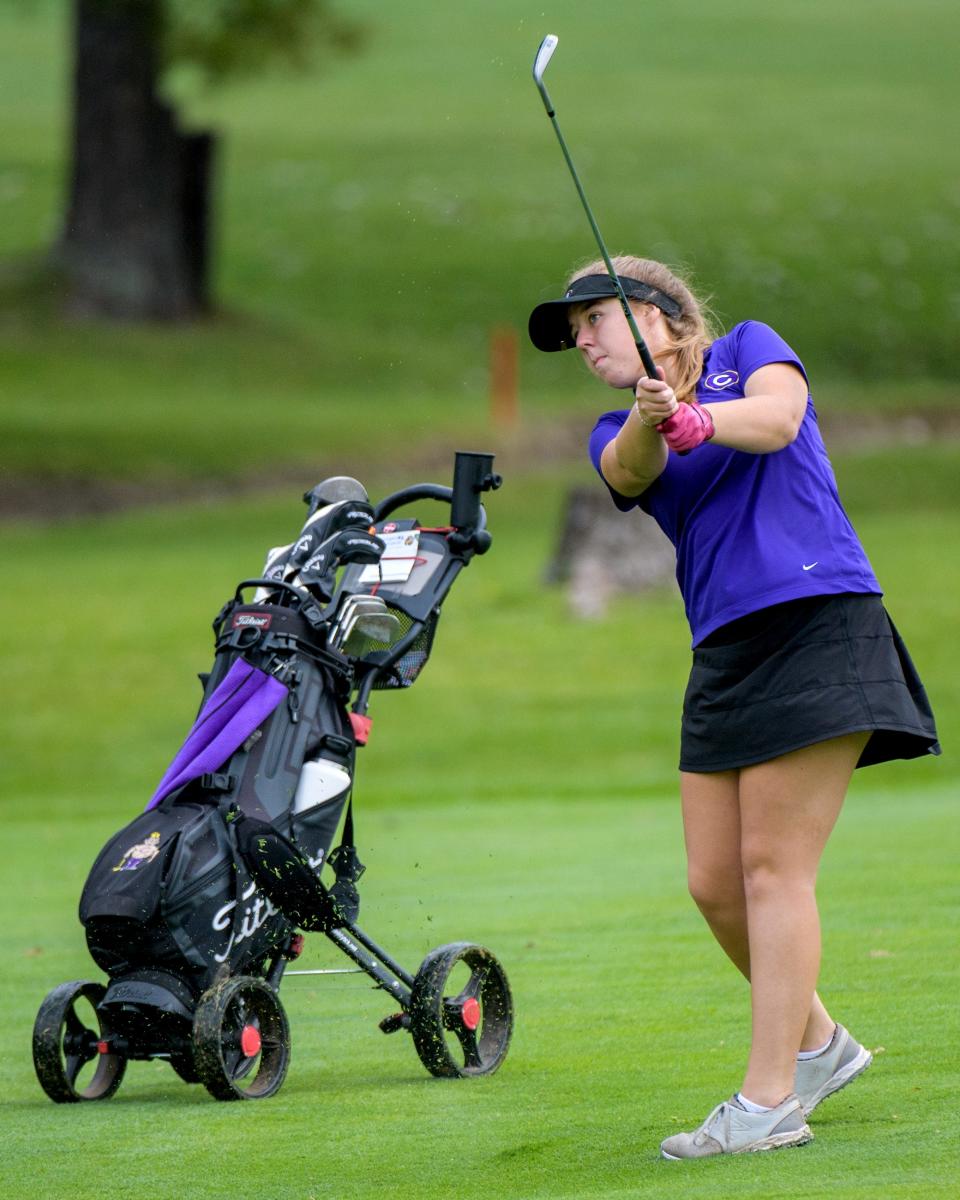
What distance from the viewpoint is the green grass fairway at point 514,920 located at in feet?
14.7

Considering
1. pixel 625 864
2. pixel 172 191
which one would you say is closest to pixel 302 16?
pixel 172 191

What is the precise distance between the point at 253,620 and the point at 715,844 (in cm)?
141

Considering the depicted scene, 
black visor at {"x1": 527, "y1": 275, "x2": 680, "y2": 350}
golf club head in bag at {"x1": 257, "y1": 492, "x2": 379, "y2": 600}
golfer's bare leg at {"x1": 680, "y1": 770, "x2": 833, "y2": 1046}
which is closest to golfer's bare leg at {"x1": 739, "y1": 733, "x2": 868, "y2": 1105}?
golfer's bare leg at {"x1": 680, "y1": 770, "x2": 833, "y2": 1046}

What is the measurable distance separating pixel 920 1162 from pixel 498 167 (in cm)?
3809

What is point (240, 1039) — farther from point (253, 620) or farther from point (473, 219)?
point (473, 219)

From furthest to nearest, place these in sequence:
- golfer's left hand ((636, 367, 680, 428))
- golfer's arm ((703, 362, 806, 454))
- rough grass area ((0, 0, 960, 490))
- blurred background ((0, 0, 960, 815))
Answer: rough grass area ((0, 0, 960, 490))
blurred background ((0, 0, 960, 815))
golfer's arm ((703, 362, 806, 454))
golfer's left hand ((636, 367, 680, 428))

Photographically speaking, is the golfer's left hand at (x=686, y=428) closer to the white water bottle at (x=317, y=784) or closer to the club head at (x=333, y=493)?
the white water bottle at (x=317, y=784)

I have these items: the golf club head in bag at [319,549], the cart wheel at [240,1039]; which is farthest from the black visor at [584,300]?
the cart wheel at [240,1039]

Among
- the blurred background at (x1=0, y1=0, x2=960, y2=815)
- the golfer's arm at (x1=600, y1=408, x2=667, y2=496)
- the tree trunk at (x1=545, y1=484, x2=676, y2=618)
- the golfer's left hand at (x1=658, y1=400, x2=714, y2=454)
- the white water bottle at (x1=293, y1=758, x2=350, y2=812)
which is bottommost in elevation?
the white water bottle at (x1=293, y1=758, x2=350, y2=812)

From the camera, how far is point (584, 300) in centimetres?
455

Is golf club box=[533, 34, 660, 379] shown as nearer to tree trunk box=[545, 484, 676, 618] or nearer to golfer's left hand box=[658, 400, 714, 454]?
golfer's left hand box=[658, 400, 714, 454]

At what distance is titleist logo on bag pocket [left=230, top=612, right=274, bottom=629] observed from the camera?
17.8 feet

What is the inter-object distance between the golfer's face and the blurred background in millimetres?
364

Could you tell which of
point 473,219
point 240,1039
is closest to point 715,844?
point 240,1039
